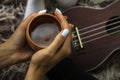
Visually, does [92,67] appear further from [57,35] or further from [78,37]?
[57,35]

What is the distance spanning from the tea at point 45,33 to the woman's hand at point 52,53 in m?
0.03

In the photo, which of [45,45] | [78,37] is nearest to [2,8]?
[78,37]

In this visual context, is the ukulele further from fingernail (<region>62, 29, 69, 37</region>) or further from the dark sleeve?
fingernail (<region>62, 29, 69, 37</region>)

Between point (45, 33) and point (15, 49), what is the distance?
17cm

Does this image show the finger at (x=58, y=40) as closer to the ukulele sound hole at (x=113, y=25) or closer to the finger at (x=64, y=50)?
the finger at (x=64, y=50)

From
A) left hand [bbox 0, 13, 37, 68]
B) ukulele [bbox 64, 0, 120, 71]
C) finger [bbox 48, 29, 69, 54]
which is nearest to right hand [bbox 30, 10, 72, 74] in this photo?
finger [bbox 48, 29, 69, 54]

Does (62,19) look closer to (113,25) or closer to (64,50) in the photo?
(64,50)

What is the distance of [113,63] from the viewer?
3.49 ft

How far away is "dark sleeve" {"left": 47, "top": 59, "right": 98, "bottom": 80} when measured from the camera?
934 mm

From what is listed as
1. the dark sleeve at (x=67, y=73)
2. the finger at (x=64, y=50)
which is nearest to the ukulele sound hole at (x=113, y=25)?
the dark sleeve at (x=67, y=73)

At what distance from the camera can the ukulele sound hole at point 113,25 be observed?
3.42 ft

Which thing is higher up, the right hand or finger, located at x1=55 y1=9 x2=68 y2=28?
finger, located at x1=55 y1=9 x2=68 y2=28

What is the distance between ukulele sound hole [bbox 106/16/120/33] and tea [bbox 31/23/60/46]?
34cm

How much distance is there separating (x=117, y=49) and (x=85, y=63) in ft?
0.44
